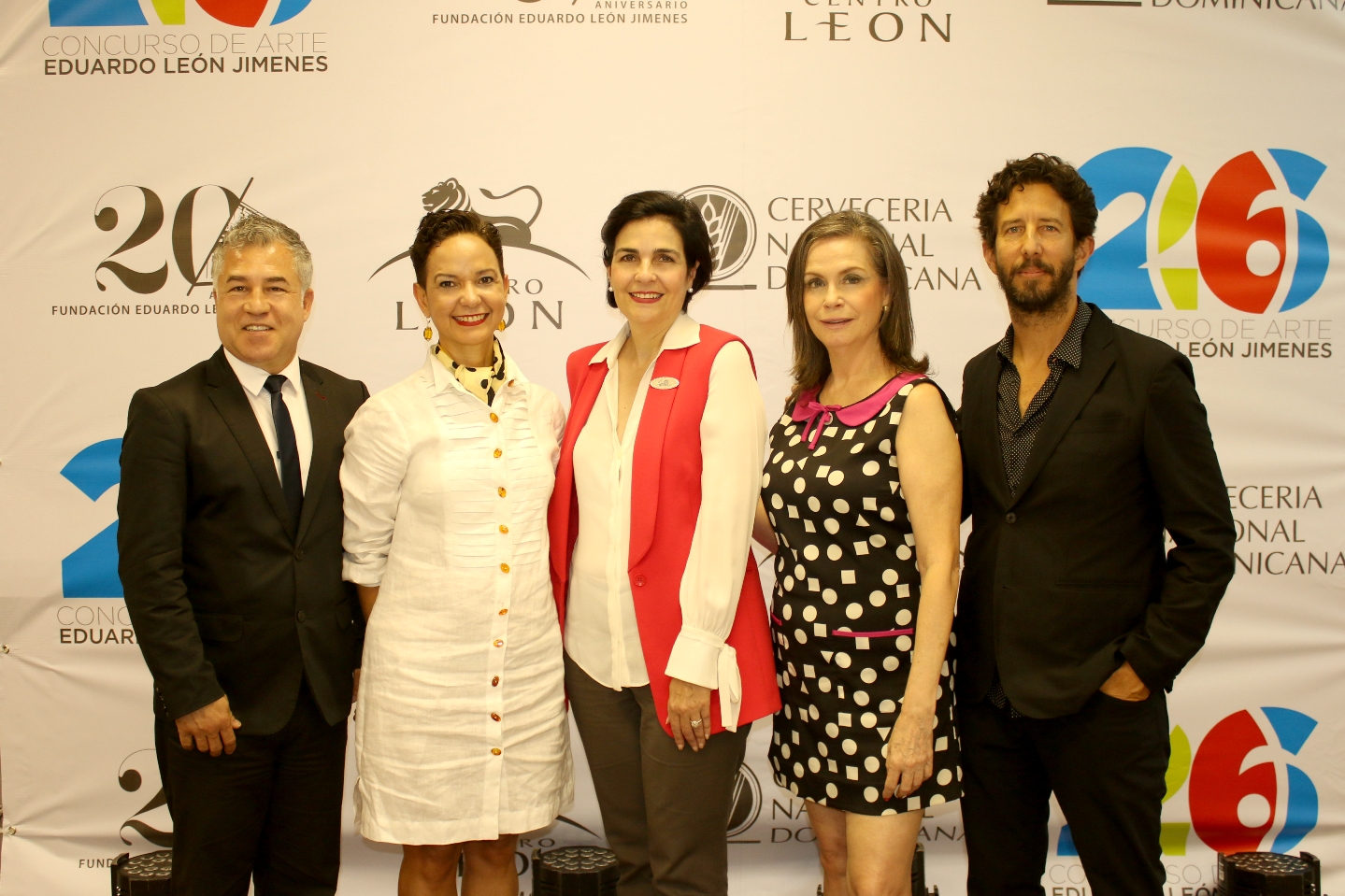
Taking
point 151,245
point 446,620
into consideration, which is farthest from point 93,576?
point 446,620

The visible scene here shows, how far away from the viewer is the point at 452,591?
2.01 metres

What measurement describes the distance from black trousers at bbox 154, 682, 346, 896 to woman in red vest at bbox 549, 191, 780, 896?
642mm

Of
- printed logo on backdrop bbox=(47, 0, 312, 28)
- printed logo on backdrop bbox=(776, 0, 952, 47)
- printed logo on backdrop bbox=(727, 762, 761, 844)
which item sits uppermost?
printed logo on backdrop bbox=(47, 0, 312, 28)

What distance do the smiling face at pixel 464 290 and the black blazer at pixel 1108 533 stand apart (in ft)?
4.02

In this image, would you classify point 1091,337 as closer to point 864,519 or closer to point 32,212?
point 864,519

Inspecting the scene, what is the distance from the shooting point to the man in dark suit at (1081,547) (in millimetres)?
1834

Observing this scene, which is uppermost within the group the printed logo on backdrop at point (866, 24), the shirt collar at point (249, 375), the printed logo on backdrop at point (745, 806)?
the printed logo on backdrop at point (866, 24)

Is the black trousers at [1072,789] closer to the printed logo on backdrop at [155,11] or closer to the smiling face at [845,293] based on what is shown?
the smiling face at [845,293]

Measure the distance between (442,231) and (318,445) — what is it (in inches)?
23.5

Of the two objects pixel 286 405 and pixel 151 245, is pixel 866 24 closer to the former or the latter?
pixel 286 405

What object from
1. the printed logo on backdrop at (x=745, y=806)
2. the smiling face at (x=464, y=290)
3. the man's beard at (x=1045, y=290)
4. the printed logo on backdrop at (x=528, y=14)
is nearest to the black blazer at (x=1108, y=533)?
the man's beard at (x=1045, y=290)

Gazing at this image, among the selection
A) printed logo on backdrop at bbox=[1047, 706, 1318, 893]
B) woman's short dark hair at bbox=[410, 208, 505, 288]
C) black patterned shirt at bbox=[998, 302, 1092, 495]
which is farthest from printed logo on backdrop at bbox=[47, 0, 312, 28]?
printed logo on backdrop at bbox=[1047, 706, 1318, 893]

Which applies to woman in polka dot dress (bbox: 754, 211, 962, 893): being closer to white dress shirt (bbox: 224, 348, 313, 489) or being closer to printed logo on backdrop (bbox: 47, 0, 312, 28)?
white dress shirt (bbox: 224, 348, 313, 489)

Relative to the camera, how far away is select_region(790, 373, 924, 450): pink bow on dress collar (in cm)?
193
